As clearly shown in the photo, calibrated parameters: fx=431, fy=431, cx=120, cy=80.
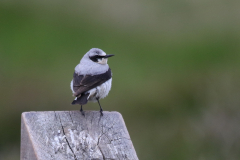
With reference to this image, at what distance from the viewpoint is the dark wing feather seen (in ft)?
16.8

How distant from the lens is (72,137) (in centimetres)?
387

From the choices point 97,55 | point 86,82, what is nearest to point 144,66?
point 97,55

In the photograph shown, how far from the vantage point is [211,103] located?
8.84 m

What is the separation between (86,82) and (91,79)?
108 millimetres

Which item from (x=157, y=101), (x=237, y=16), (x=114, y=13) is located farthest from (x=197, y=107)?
(x=237, y=16)

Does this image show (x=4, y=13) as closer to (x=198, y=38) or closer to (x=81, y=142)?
(x=198, y=38)

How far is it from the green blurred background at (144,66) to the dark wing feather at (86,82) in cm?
282

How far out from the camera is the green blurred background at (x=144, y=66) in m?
8.13

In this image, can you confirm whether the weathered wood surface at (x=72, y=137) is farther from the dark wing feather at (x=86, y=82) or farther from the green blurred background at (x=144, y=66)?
the green blurred background at (x=144, y=66)

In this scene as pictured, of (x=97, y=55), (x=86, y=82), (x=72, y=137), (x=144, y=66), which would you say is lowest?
(x=144, y=66)

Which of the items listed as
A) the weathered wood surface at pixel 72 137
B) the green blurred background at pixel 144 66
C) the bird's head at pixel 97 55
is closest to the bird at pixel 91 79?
the bird's head at pixel 97 55

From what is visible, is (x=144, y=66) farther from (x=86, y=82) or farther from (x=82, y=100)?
(x=82, y=100)

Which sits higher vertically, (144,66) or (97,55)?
(97,55)

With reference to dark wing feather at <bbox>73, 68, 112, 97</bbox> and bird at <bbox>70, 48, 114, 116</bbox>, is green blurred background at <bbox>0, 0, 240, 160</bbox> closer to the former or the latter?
bird at <bbox>70, 48, 114, 116</bbox>
